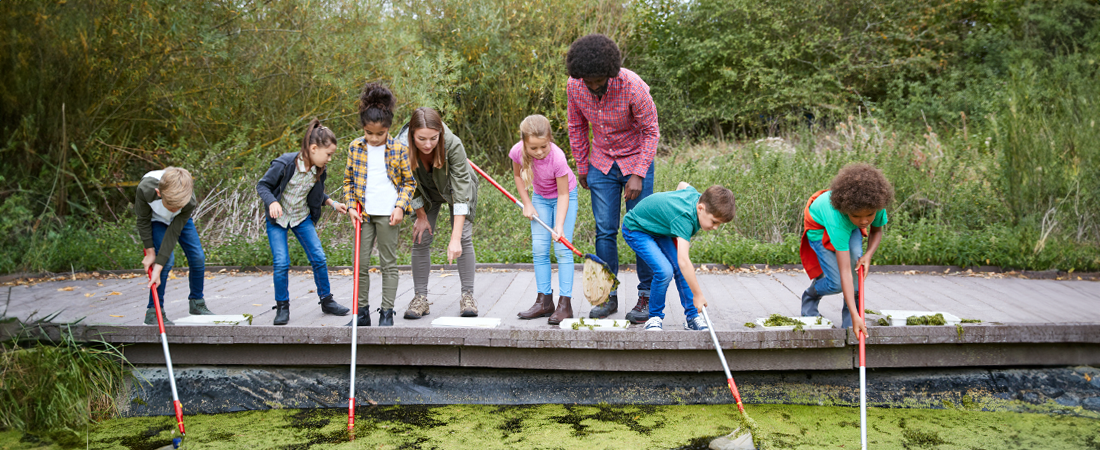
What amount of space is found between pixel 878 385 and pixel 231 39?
21.6ft

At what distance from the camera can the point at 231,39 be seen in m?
6.82

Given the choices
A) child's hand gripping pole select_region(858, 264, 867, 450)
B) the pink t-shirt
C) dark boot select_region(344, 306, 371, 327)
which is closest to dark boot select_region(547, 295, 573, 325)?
the pink t-shirt

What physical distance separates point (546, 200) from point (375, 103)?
0.95 metres

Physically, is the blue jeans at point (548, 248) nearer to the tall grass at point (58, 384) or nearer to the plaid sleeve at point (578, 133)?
the plaid sleeve at point (578, 133)

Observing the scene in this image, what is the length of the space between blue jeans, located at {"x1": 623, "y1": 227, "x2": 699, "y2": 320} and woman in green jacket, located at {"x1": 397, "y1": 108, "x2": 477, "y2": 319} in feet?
2.64

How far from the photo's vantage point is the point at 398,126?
23.9ft

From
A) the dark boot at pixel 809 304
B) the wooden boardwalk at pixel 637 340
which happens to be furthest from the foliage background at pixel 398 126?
the dark boot at pixel 809 304

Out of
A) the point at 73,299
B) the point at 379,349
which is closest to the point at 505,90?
the point at 73,299

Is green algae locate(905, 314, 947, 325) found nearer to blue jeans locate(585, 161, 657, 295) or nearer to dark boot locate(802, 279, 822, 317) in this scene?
dark boot locate(802, 279, 822, 317)

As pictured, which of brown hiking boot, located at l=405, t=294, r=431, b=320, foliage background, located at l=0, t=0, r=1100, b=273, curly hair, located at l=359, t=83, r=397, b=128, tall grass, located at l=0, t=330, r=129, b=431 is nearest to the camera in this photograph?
tall grass, located at l=0, t=330, r=129, b=431

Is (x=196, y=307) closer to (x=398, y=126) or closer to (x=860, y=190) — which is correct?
(x=860, y=190)

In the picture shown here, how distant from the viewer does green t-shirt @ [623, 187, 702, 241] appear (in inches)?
116

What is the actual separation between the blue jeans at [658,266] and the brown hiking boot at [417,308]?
112cm

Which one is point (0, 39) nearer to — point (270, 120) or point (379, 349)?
point (270, 120)
